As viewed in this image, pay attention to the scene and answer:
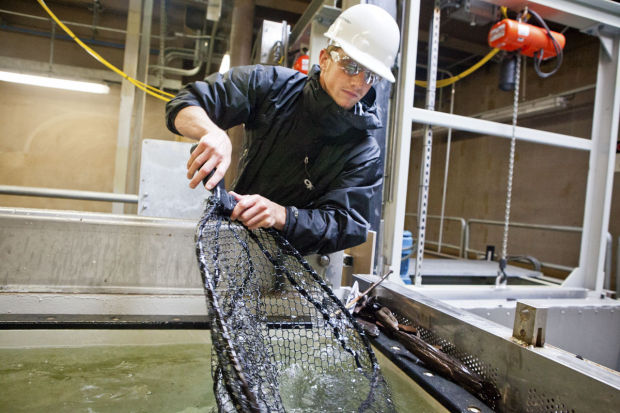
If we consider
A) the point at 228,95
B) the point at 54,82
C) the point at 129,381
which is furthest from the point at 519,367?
the point at 54,82

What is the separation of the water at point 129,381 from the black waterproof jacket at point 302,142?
0.52 m

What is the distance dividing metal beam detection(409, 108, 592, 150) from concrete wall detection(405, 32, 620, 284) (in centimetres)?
281

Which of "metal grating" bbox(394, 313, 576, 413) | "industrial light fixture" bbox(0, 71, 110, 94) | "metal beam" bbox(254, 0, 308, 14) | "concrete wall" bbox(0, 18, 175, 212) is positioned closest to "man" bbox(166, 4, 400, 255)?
"metal grating" bbox(394, 313, 576, 413)

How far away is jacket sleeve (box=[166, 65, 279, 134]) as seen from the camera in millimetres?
1419

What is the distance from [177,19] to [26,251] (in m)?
5.98

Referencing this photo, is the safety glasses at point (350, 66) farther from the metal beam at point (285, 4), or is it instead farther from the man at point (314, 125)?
the metal beam at point (285, 4)

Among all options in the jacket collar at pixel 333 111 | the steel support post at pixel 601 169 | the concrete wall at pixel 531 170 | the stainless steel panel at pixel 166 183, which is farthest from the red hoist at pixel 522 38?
the concrete wall at pixel 531 170

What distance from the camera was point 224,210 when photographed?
1.12 meters

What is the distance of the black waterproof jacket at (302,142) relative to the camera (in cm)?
148

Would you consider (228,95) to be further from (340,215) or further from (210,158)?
(340,215)

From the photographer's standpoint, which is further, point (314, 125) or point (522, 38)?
point (522, 38)

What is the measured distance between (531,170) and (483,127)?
4.29 metres

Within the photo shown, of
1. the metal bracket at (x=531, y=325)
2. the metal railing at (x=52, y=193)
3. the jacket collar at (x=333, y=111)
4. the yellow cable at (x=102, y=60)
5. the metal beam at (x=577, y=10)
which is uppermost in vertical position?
the metal beam at (x=577, y=10)

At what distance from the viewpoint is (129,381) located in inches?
48.8
